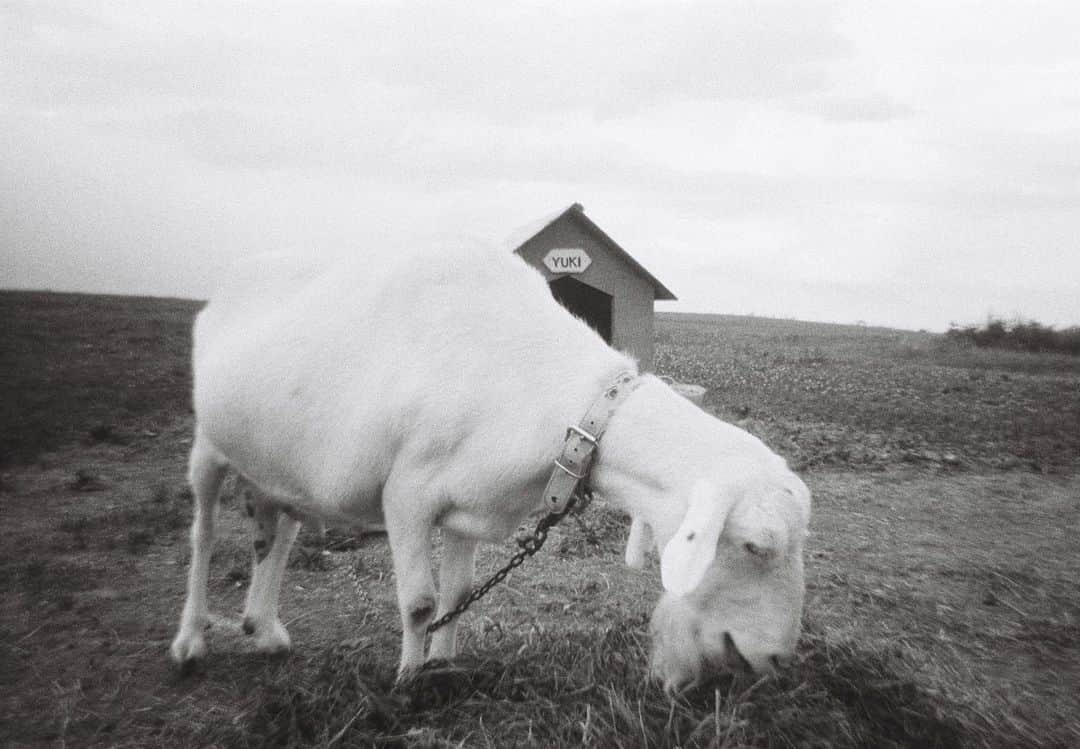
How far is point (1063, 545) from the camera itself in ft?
22.3

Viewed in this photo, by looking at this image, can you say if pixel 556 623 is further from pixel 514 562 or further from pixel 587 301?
pixel 587 301

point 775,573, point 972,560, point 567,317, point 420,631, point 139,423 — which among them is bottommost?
point 139,423

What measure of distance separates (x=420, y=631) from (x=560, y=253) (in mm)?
10258

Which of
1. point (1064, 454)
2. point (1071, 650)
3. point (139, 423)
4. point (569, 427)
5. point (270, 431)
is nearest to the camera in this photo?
point (569, 427)

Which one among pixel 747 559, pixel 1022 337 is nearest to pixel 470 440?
pixel 747 559

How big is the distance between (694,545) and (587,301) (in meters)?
13.2

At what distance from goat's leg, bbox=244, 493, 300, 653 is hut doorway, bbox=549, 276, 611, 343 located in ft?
34.2

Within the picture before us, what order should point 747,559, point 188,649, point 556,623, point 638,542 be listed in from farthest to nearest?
point 556,623
point 188,649
point 638,542
point 747,559

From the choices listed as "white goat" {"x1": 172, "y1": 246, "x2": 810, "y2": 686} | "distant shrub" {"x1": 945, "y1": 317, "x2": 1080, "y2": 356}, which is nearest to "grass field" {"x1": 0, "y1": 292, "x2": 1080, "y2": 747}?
"white goat" {"x1": 172, "y1": 246, "x2": 810, "y2": 686}

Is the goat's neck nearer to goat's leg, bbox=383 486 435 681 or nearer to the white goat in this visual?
the white goat

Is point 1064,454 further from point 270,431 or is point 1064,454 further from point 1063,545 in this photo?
point 270,431

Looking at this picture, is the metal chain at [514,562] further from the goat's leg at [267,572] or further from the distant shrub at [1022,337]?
the distant shrub at [1022,337]

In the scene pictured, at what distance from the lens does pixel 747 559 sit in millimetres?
2479

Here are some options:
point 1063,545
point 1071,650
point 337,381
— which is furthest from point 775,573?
point 1063,545
